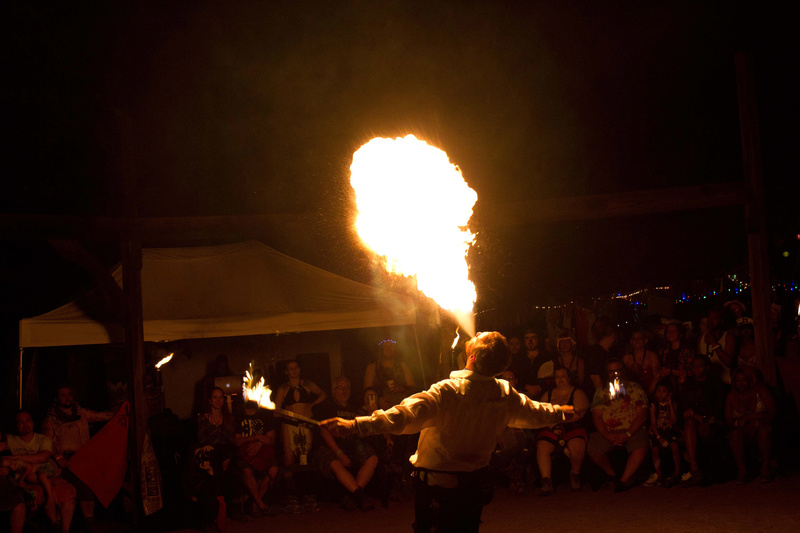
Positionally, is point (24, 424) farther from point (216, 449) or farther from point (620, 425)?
point (620, 425)

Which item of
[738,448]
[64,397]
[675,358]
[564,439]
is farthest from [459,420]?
[64,397]

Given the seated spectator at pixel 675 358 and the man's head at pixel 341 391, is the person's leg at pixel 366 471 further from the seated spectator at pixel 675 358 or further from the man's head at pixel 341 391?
the seated spectator at pixel 675 358

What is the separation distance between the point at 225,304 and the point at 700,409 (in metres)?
5.08

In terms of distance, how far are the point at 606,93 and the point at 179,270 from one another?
10.7 metres

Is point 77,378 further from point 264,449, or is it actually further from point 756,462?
point 756,462

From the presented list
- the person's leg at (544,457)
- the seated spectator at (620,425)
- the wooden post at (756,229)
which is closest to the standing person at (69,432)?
the person's leg at (544,457)

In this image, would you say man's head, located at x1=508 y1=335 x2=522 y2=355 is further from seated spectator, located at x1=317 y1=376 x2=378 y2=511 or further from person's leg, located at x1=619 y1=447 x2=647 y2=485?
seated spectator, located at x1=317 y1=376 x2=378 y2=511

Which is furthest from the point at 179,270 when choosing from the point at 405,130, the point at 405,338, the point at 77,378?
the point at 405,130

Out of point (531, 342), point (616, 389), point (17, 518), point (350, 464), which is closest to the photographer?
point (17, 518)

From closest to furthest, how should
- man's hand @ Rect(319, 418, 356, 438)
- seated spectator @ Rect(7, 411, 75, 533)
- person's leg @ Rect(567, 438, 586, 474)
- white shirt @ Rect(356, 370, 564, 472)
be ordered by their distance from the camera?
man's hand @ Rect(319, 418, 356, 438) < white shirt @ Rect(356, 370, 564, 472) < seated spectator @ Rect(7, 411, 75, 533) < person's leg @ Rect(567, 438, 586, 474)

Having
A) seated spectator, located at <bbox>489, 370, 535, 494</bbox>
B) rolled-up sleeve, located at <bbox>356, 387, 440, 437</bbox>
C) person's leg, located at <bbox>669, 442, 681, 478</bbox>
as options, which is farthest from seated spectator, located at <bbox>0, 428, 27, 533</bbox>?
person's leg, located at <bbox>669, 442, 681, 478</bbox>

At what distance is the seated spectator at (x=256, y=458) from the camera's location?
7.21 meters

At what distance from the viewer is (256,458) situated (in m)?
7.31

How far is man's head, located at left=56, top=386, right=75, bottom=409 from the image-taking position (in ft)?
24.1
